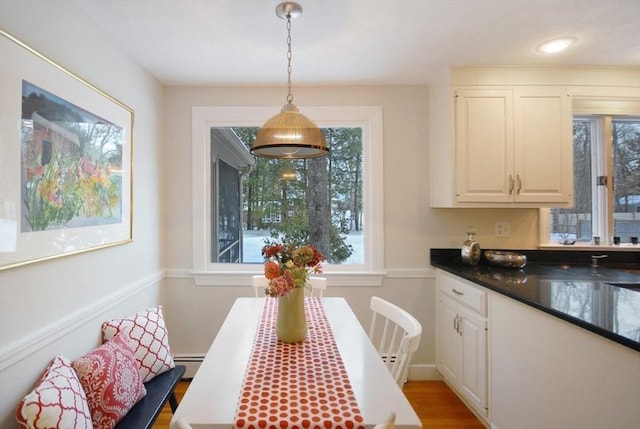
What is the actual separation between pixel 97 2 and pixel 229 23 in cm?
62

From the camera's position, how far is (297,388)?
3.61 ft

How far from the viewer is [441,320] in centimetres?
262

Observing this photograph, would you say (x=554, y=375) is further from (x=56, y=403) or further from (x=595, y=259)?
(x=56, y=403)

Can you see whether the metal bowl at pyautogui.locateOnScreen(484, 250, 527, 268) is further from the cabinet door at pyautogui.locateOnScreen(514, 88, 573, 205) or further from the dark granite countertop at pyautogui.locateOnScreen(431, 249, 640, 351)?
the cabinet door at pyautogui.locateOnScreen(514, 88, 573, 205)

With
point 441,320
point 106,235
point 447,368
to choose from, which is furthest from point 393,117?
point 106,235

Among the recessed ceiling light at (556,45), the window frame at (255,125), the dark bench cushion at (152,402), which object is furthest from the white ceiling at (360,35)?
the dark bench cushion at (152,402)

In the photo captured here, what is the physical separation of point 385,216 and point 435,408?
4.64 feet

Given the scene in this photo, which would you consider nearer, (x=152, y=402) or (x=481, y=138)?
Answer: (x=152, y=402)

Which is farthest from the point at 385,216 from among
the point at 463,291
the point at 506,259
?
the point at 506,259

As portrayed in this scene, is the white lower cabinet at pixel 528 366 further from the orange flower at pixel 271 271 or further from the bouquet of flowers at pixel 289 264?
the orange flower at pixel 271 271

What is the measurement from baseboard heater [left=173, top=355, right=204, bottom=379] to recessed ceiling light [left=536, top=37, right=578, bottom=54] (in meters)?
3.29

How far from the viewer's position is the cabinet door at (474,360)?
202cm

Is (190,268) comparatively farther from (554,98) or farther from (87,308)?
(554,98)

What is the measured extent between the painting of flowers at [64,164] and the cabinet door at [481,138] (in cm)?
224
